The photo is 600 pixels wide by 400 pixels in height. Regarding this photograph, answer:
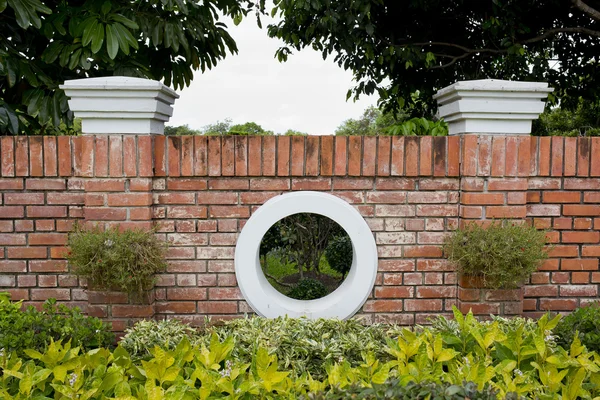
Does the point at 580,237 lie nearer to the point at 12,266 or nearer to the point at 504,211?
the point at 504,211

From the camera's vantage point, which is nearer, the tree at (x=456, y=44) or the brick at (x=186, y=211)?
the brick at (x=186, y=211)

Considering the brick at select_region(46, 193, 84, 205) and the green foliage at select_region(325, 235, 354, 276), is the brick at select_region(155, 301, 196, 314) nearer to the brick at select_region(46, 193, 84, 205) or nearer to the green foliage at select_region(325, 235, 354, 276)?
the brick at select_region(46, 193, 84, 205)

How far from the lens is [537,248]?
286 cm

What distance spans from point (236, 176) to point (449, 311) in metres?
1.53

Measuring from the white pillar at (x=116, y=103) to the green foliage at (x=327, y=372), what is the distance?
133 centimetres

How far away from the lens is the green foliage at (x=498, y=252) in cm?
281

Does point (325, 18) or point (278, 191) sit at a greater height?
point (325, 18)

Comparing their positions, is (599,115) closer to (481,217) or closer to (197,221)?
(481,217)

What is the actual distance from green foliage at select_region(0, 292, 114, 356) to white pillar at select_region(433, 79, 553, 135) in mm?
2263

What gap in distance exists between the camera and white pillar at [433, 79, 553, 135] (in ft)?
9.57

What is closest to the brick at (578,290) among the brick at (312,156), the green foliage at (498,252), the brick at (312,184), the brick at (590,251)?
the brick at (590,251)

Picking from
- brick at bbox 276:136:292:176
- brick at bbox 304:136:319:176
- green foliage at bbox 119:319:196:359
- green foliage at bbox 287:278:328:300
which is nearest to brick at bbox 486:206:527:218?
brick at bbox 304:136:319:176

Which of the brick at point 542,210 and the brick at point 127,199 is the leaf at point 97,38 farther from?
the brick at point 542,210

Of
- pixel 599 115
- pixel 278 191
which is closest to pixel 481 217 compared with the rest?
pixel 278 191
